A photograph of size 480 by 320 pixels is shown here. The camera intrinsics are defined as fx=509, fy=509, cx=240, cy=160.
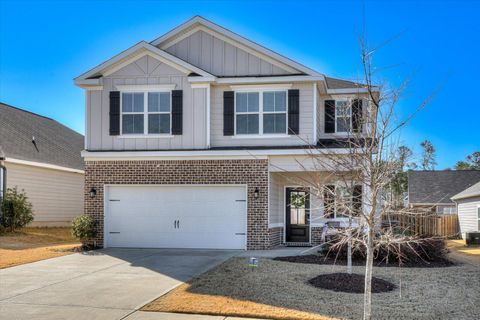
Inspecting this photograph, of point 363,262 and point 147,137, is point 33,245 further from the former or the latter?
point 363,262

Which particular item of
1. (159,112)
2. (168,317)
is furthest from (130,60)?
(168,317)

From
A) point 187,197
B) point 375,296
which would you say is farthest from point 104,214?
point 375,296

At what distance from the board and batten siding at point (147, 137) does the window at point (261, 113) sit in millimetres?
1264

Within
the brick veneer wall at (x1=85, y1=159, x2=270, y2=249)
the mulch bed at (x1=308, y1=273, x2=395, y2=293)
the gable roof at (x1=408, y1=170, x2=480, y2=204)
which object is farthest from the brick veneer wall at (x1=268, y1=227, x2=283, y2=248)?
the gable roof at (x1=408, y1=170, x2=480, y2=204)

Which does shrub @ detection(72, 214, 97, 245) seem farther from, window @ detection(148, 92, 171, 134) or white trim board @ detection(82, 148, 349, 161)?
window @ detection(148, 92, 171, 134)

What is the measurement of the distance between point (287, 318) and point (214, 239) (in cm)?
958

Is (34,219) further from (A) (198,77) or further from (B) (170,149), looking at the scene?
(A) (198,77)

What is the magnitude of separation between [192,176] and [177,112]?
2.26 m

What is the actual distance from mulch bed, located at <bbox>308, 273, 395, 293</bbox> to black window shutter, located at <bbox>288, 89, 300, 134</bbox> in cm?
688

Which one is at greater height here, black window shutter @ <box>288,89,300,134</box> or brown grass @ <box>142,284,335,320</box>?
black window shutter @ <box>288,89,300,134</box>

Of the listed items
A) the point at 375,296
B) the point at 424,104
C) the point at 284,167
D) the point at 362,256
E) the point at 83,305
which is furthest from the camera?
the point at 284,167

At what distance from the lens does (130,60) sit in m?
18.0

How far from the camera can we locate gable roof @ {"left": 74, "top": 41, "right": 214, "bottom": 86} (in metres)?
17.5

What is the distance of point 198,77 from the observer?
56.9ft
